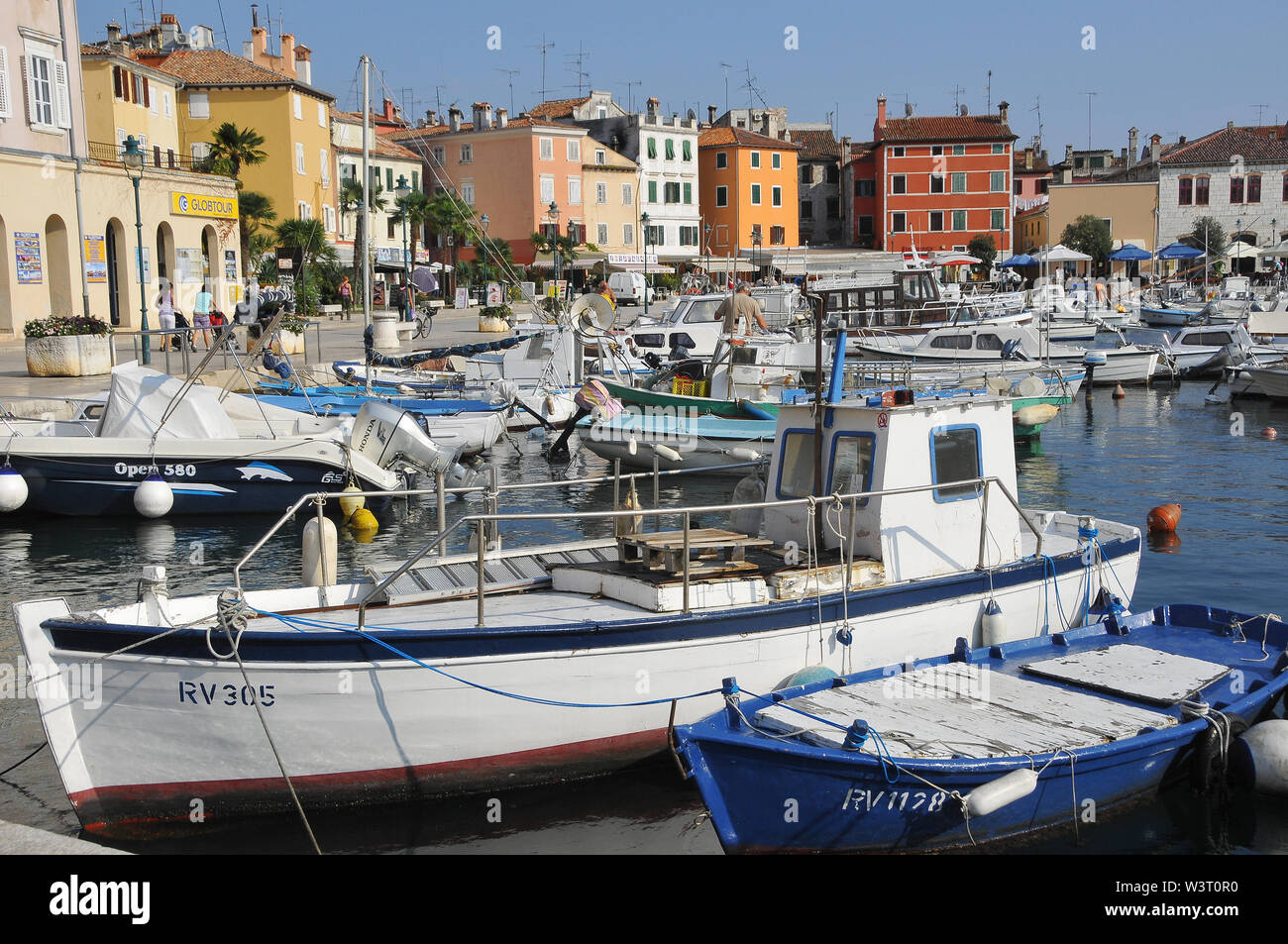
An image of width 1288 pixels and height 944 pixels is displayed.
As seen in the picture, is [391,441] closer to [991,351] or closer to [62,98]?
[991,351]

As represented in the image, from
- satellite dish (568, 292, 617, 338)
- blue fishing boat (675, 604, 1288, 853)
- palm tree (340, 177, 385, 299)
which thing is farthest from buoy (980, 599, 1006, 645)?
palm tree (340, 177, 385, 299)

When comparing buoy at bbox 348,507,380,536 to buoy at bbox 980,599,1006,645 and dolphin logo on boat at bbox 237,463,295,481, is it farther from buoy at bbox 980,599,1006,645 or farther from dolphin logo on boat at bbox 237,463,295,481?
buoy at bbox 980,599,1006,645

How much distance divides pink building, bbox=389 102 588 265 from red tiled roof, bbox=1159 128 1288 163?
128 ft

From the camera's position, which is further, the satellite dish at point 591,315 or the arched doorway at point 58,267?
the arched doorway at point 58,267

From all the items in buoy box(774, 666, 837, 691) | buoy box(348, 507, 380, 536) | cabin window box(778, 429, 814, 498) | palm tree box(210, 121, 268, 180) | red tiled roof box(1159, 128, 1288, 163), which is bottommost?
buoy box(348, 507, 380, 536)

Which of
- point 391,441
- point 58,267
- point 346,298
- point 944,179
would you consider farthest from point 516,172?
point 391,441

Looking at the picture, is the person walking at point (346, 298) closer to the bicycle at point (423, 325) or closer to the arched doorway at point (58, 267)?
the bicycle at point (423, 325)

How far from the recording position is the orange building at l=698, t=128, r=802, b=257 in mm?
80812

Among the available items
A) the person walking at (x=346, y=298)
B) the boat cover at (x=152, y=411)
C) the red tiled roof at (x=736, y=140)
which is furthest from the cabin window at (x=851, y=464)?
the red tiled roof at (x=736, y=140)

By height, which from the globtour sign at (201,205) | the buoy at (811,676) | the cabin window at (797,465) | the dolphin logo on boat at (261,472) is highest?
the globtour sign at (201,205)

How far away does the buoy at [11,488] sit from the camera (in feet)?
57.9

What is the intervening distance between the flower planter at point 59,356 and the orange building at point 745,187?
182 feet

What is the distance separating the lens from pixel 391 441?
61.8 ft

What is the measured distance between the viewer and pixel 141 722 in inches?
338
